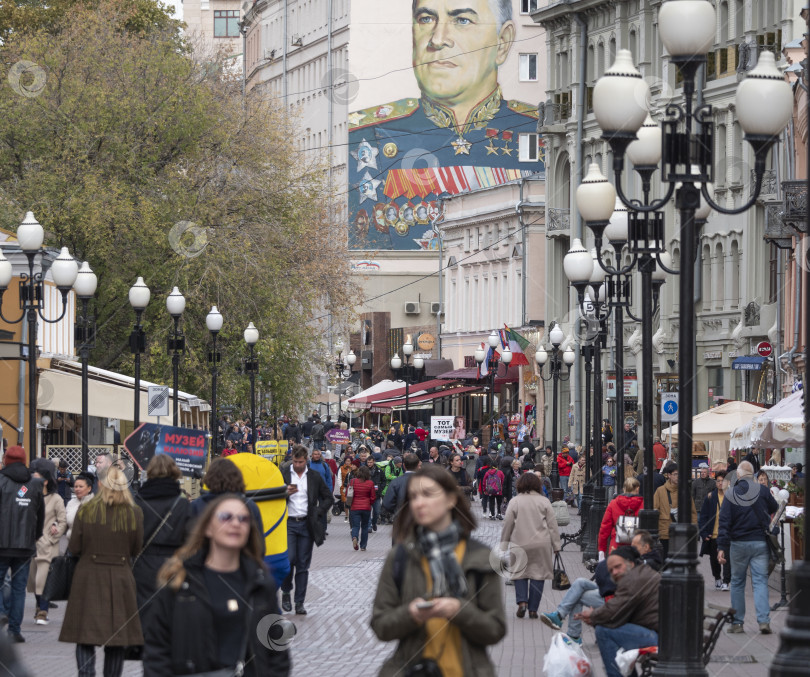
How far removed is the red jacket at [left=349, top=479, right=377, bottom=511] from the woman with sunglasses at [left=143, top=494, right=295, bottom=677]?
1991cm

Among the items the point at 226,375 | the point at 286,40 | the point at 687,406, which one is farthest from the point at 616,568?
the point at 286,40

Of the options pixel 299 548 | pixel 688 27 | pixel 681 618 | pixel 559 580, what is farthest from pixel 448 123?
pixel 681 618

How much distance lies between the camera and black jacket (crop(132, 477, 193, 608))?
37.4 ft

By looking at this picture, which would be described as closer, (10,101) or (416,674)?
(416,674)

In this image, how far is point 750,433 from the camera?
24.2 metres

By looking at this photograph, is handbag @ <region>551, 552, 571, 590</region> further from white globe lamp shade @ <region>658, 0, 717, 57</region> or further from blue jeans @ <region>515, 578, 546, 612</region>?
white globe lamp shade @ <region>658, 0, 717, 57</region>

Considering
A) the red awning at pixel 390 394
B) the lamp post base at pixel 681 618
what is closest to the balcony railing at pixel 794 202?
the lamp post base at pixel 681 618

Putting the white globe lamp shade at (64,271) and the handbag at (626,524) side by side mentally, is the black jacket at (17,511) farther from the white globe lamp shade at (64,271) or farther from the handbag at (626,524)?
the white globe lamp shade at (64,271)

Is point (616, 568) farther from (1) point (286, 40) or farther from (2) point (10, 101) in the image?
(1) point (286, 40)

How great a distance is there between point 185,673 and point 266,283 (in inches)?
1394

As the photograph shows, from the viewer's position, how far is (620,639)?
A: 12.2 m

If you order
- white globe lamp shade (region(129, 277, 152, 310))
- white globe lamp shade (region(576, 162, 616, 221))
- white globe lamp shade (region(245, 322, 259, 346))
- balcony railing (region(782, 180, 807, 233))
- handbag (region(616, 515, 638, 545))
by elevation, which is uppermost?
balcony railing (region(782, 180, 807, 233))

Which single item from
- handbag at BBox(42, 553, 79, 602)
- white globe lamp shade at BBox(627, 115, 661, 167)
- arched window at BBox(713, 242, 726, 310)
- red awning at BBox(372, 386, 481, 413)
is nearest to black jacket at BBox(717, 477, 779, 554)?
white globe lamp shade at BBox(627, 115, 661, 167)

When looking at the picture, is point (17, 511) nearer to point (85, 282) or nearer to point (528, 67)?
point (85, 282)
